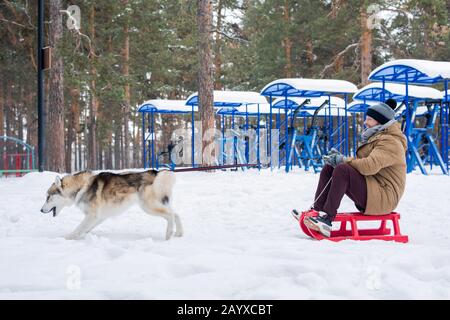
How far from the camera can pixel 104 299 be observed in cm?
330

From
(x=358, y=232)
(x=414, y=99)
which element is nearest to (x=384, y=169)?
(x=358, y=232)

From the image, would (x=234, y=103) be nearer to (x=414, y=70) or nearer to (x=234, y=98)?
(x=234, y=98)

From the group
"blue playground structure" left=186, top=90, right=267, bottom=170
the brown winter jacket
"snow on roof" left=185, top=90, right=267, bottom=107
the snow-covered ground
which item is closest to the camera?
the snow-covered ground

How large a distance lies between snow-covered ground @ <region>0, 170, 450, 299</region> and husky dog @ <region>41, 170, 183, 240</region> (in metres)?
0.26

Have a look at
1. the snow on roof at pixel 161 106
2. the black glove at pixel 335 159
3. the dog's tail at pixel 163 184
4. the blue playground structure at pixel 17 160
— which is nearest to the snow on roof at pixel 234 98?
the snow on roof at pixel 161 106

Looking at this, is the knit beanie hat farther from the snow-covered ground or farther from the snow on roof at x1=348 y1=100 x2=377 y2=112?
the snow on roof at x1=348 y1=100 x2=377 y2=112

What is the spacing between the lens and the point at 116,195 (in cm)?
589

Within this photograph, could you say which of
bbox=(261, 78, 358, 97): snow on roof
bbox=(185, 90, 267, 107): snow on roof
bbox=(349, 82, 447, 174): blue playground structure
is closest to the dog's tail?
bbox=(349, 82, 447, 174): blue playground structure

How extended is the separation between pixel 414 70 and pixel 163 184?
9344 mm

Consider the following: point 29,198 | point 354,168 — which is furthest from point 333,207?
point 29,198

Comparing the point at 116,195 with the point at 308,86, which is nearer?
the point at 116,195

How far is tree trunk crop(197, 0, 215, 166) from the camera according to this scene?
15633mm
